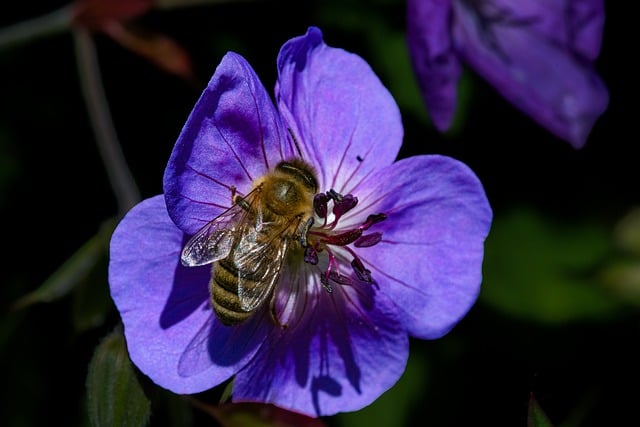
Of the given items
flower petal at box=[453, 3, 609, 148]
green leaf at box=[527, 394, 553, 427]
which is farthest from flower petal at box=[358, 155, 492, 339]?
flower petal at box=[453, 3, 609, 148]

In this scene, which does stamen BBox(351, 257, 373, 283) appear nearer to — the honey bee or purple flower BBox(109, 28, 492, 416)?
purple flower BBox(109, 28, 492, 416)

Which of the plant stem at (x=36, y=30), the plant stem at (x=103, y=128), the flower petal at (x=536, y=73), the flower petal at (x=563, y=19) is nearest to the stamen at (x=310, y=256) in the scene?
the plant stem at (x=103, y=128)

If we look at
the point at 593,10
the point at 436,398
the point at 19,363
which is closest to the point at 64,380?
the point at 19,363

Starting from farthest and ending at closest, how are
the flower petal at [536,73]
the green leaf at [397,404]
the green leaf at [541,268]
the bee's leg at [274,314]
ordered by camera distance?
the green leaf at [541,268] → the green leaf at [397,404] → the flower petal at [536,73] → the bee's leg at [274,314]

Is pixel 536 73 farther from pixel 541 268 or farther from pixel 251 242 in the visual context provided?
pixel 251 242

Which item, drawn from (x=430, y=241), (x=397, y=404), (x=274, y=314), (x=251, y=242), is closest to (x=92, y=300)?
(x=274, y=314)

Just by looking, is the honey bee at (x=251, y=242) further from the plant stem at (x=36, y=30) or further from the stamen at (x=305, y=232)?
the plant stem at (x=36, y=30)

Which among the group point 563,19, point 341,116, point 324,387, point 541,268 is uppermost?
point 341,116

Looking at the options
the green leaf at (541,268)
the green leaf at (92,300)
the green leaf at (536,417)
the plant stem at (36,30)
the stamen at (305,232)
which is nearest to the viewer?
the green leaf at (536,417)
